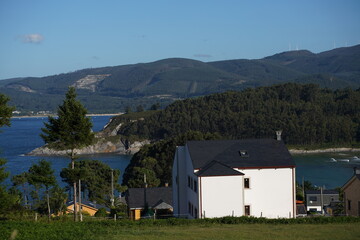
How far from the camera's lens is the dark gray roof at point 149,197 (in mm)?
24578

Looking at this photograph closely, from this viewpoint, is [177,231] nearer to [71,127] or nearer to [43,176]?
[71,127]

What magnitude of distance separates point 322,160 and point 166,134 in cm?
4793

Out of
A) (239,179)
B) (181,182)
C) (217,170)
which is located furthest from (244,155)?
(181,182)

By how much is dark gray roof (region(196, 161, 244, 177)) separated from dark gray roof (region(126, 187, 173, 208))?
18.1ft

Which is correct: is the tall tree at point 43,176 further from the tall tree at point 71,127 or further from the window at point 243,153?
the window at point 243,153

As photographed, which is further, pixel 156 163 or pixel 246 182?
pixel 156 163

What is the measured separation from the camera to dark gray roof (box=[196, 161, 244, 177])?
19.6 metres

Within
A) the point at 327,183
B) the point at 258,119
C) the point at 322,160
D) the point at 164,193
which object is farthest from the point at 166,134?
the point at 164,193

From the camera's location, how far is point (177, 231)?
14953mm

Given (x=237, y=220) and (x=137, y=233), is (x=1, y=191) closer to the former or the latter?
(x=137, y=233)

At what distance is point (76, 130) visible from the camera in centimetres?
1834

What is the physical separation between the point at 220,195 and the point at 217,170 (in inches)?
36.2

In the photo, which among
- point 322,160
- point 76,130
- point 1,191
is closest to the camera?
point 1,191

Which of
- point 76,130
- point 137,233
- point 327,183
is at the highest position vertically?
point 76,130
